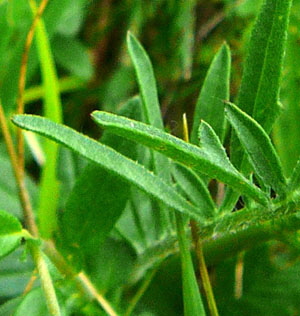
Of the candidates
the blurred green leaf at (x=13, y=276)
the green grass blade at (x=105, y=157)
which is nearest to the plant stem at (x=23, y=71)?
the blurred green leaf at (x=13, y=276)

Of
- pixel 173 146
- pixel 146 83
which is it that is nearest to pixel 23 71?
pixel 146 83

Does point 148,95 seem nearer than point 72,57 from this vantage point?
Yes

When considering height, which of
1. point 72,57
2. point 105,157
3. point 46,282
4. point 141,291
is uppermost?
point 72,57

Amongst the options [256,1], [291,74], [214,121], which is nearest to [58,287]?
[214,121]

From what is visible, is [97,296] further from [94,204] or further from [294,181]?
[294,181]

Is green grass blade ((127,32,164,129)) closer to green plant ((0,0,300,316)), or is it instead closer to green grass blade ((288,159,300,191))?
green plant ((0,0,300,316))

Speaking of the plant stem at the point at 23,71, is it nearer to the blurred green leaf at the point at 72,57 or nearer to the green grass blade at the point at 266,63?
the blurred green leaf at the point at 72,57

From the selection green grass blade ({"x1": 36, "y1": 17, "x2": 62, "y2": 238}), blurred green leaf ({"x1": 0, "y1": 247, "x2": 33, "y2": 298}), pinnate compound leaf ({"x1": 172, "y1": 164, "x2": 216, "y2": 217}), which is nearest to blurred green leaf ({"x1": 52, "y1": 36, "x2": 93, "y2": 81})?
green grass blade ({"x1": 36, "y1": 17, "x2": 62, "y2": 238})
